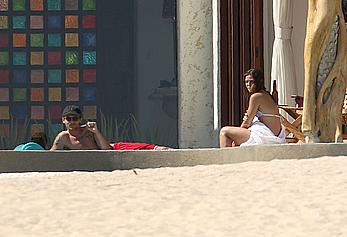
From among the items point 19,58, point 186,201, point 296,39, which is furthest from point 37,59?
point 186,201

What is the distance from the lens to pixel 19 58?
49.5 ft

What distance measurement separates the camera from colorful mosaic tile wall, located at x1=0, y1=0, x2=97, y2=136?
14961 millimetres

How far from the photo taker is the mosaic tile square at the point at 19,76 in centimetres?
1502

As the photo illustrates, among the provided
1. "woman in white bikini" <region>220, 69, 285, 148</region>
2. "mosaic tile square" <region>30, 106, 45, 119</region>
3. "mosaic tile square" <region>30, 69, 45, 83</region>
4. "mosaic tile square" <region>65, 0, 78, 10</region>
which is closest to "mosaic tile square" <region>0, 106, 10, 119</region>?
"mosaic tile square" <region>30, 106, 45, 119</region>

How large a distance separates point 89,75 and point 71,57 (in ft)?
0.97

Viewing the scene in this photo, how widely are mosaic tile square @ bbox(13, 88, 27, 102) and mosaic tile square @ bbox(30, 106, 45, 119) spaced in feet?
0.56

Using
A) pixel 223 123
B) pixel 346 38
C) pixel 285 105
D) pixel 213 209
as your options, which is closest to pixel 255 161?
pixel 346 38

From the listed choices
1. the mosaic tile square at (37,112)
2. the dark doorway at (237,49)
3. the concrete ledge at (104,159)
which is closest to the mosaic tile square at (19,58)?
the mosaic tile square at (37,112)

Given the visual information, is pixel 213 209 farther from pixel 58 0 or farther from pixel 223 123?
pixel 58 0

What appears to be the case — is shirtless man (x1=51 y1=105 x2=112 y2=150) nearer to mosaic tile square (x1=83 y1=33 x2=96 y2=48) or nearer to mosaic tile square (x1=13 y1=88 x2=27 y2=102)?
mosaic tile square (x1=13 y1=88 x2=27 y2=102)

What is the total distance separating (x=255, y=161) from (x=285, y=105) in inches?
189

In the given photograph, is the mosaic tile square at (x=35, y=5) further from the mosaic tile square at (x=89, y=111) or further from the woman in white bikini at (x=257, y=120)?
the woman in white bikini at (x=257, y=120)

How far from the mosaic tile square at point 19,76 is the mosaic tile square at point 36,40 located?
328 millimetres

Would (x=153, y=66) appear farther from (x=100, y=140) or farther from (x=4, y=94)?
(x=100, y=140)
